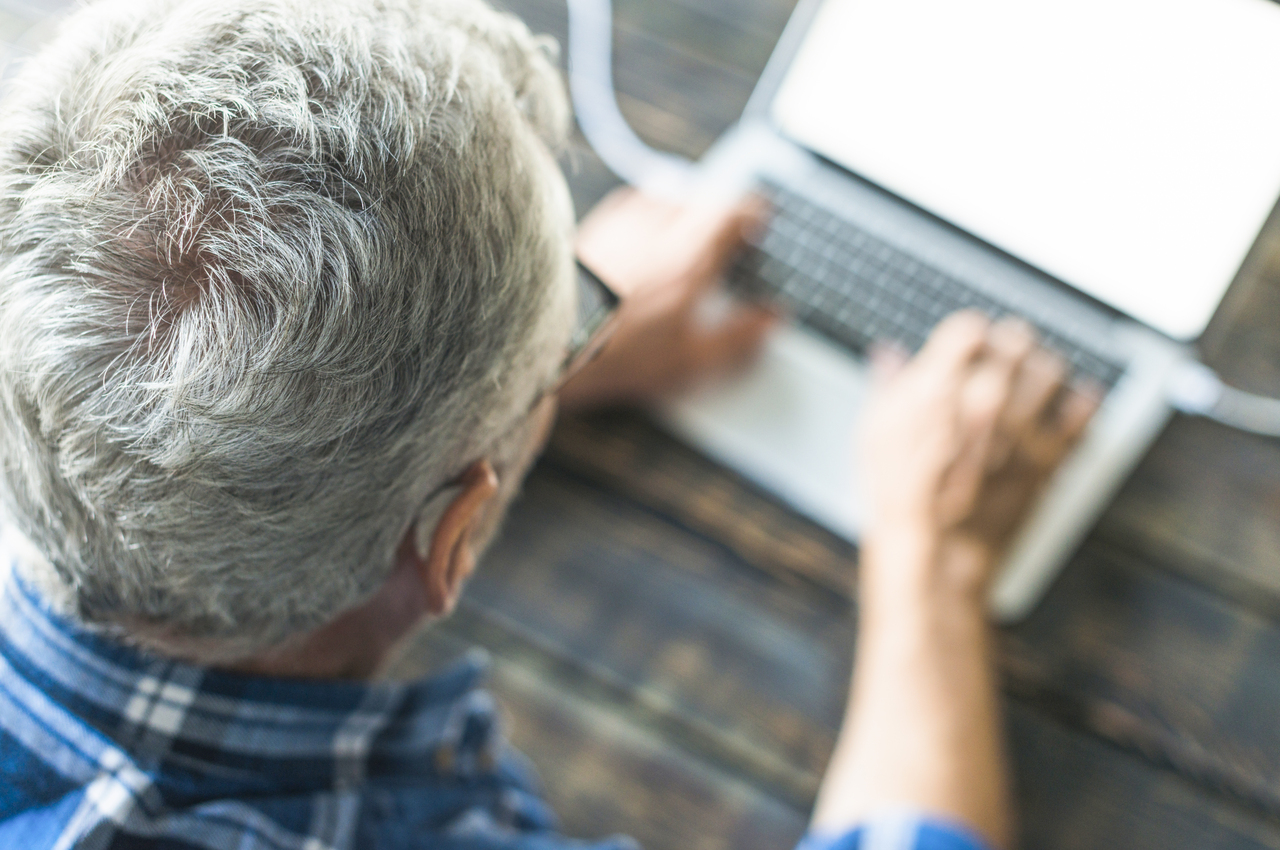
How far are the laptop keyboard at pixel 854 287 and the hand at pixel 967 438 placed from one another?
0.05 feet

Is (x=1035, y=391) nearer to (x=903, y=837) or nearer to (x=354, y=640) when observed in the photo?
(x=903, y=837)

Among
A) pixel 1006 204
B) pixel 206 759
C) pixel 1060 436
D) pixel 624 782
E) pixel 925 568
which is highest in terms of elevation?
pixel 1006 204

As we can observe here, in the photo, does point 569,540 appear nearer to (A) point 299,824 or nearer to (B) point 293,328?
(A) point 299,824

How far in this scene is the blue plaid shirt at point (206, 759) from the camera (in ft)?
1.33

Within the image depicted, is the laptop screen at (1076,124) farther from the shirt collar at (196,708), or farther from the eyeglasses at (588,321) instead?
the shirt collar at (196,708)

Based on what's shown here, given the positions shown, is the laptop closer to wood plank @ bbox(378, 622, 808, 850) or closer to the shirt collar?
wood plank @ bbox(378, 622, 808, 850)

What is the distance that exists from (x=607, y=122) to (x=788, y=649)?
0.56m

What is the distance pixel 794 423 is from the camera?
0.77 metres

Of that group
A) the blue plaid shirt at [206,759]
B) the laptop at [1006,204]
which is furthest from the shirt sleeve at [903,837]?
the laptop at [1006,204]

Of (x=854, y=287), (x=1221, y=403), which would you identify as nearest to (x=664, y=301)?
(x=854, y=287)

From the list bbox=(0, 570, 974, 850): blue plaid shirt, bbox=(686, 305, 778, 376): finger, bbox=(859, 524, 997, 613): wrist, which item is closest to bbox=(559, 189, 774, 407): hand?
bbox=(686, 305, 778, 376): finger

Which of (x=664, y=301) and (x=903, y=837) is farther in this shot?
(x=664, y=301)

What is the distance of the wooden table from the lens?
0.67m

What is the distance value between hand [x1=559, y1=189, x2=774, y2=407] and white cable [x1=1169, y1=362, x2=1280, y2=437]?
373 mm
